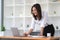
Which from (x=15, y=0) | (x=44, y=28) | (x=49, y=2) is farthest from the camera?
(x=15, y=0)

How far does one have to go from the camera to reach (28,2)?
569cm

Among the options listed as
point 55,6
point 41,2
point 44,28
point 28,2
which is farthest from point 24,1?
point 44,28

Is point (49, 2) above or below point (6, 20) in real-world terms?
above

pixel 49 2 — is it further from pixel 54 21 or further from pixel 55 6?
pixel 54 21

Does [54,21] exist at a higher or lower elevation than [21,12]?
lower

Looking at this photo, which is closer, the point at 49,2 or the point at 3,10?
the point at 49,2

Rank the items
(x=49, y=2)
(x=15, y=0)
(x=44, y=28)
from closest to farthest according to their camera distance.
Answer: (x=44, y=28)
(x=49, y=2)
(x=15, y=0)

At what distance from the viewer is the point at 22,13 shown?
5730mm

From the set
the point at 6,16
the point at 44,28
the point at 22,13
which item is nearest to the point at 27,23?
the point at 22,13

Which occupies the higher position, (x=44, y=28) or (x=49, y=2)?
(x=49, y=2)

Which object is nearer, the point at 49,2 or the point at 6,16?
the point at 49,2

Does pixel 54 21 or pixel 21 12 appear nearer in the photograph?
pixel 54 21

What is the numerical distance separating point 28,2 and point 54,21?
3.19 feet

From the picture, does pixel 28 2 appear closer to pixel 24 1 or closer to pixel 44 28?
pixel 24 1
